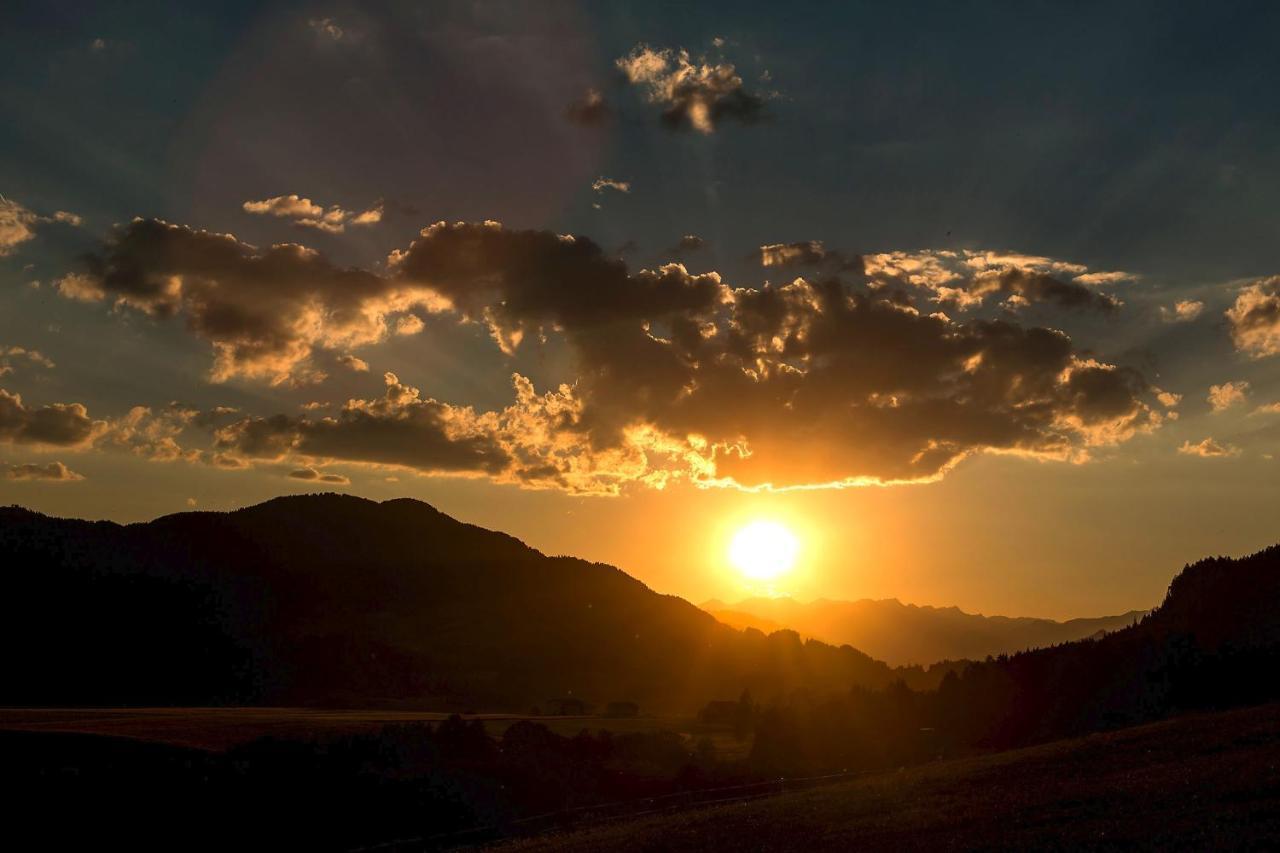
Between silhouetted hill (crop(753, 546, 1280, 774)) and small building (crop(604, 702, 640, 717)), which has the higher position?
silhouetted hill (crop(753, 546, 1280, 774))

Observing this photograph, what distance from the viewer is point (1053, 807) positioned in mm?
35531

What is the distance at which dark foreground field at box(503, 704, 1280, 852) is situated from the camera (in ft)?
97.0

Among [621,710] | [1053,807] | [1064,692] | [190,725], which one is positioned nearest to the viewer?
[1053,807]

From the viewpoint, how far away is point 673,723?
584ft

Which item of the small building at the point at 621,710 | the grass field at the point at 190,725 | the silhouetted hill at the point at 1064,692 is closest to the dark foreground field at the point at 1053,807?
the grass field at the point at 190,725

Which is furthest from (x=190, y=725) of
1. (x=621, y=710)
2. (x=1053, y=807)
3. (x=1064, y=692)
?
(x=621, y=710)

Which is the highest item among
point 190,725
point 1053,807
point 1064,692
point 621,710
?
point 1053,807

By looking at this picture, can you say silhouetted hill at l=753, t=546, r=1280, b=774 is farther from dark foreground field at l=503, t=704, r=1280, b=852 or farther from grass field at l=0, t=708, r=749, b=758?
dark foreground field at l=503, t=704, r=1280, b=852

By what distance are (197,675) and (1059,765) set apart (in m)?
187

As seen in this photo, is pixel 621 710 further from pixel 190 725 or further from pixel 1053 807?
pixel 1053 807

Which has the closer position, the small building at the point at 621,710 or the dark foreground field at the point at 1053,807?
the dark foreground field at the point at 1053,807

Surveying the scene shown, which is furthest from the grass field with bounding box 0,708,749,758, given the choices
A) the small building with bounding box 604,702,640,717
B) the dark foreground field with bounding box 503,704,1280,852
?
the small building with bounding box 604,702,640,717

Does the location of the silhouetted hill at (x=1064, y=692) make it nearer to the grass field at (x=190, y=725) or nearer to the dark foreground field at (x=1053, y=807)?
the grass field at (x=190, y=725)

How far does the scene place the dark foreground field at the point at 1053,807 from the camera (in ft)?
97.0
